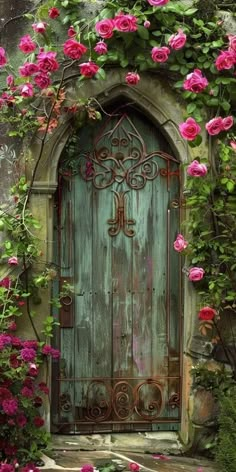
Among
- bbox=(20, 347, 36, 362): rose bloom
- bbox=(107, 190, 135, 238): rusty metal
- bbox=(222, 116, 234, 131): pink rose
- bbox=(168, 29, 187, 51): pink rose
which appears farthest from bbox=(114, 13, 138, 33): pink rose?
bbox=(20, 347, 36, 362): rose bloom

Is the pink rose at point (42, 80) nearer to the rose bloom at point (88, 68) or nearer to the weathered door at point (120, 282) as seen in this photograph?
the rose bloom at point (88, 68)

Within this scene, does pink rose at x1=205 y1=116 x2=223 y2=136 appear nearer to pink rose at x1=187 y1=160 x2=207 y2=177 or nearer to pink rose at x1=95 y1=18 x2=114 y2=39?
pink rose at x1=187 y1=160 x2=207 y2=177

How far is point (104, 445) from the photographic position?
588 centimetres

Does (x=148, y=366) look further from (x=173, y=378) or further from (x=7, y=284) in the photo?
(x=7, y=284)

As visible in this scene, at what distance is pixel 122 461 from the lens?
5477mm

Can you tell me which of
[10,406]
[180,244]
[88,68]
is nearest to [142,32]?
[88,68]

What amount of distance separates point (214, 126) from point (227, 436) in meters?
2.12

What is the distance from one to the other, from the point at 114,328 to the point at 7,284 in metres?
1.00

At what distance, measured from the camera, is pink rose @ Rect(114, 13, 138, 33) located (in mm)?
5375

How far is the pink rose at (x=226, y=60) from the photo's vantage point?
554cm

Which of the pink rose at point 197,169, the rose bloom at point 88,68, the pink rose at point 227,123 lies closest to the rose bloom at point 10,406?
the pink rose at point 197,169

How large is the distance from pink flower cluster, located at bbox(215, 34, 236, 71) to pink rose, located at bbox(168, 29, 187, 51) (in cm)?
29

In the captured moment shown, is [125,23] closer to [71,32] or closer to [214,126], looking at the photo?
[71,32]

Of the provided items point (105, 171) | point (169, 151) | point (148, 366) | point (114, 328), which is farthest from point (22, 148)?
point (148, 366)
